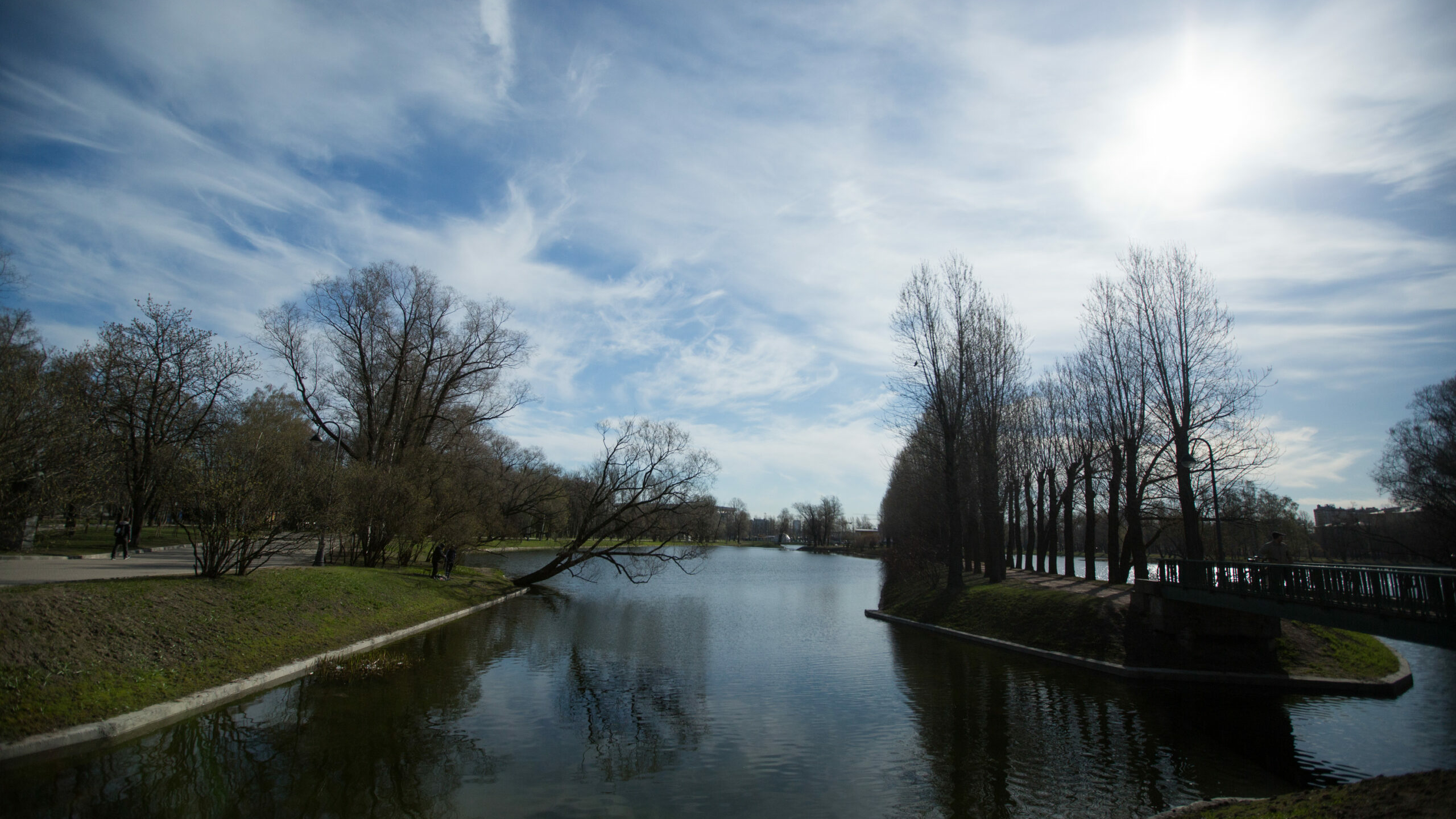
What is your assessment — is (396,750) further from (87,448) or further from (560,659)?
(87,448)

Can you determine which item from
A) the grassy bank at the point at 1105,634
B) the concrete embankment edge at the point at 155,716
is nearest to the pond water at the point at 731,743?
the concrete embankment edge at the point at 155,716

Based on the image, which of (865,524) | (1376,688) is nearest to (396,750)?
(1376,688)

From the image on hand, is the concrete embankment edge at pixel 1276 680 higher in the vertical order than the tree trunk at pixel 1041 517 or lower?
lower

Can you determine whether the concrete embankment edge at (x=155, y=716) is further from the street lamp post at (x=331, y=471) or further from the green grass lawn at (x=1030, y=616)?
the green grass lawn at (x=1030, y=616)

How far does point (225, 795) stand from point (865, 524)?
189 meters

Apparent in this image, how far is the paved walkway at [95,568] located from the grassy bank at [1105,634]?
942 inches

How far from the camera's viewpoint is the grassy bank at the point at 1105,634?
17047 mm

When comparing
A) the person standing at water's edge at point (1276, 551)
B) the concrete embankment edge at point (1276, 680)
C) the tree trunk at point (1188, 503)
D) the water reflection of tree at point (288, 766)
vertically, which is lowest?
the water reflection of tree at point (288, 766)

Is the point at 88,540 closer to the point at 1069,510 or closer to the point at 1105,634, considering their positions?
the point at 1105,634

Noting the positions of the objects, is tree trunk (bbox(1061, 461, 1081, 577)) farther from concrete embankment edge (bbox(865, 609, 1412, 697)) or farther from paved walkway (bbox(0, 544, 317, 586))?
paved walkway (bbox(0, 544, 317, 586))

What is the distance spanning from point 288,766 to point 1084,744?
1290 centimetres

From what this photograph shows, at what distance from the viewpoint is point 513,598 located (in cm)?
3278

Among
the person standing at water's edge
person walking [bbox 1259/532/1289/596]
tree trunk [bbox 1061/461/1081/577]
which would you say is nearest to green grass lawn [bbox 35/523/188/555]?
person walking [bbox 1259/532/1289/596]

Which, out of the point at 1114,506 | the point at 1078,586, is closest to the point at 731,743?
the point at 1078,586
